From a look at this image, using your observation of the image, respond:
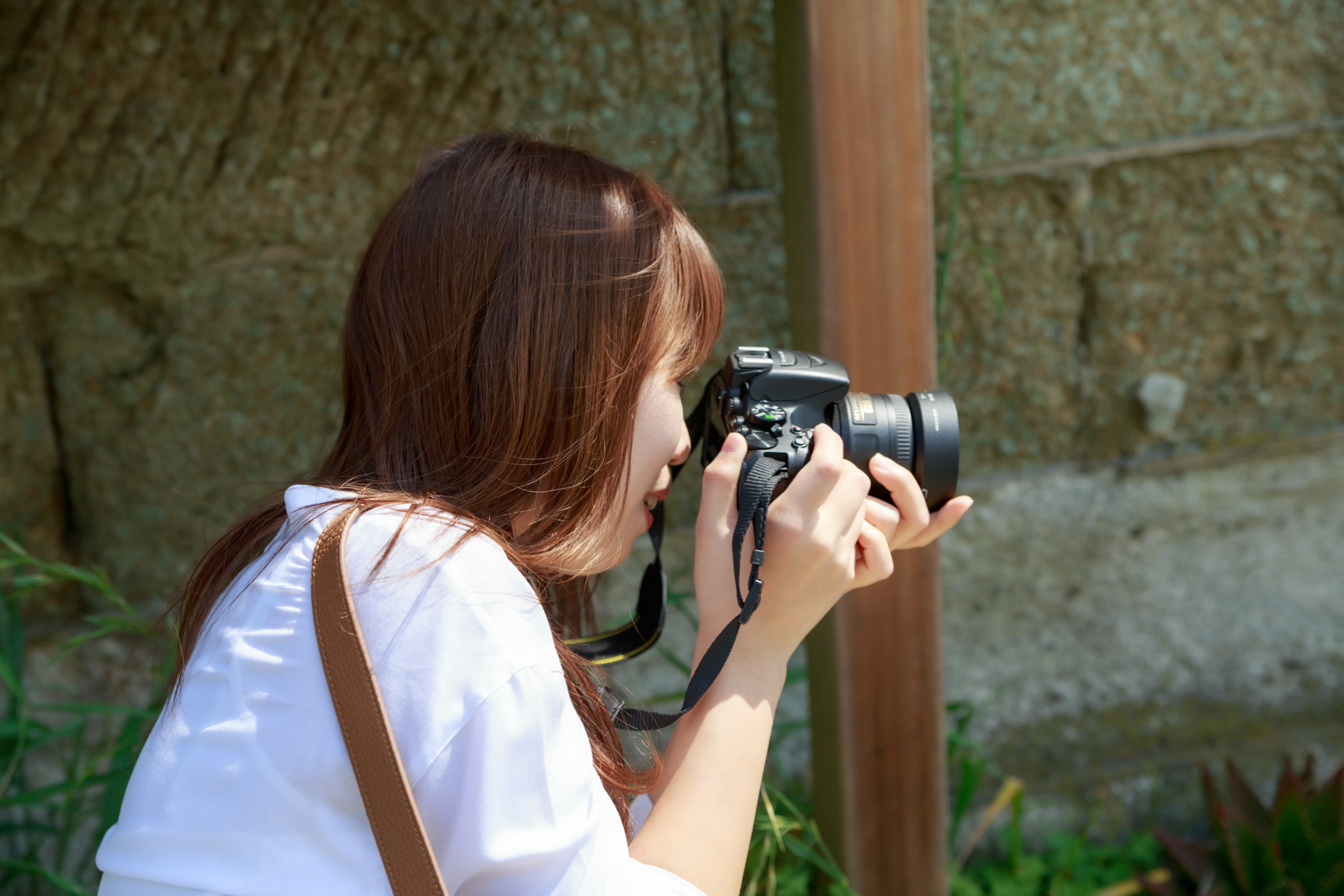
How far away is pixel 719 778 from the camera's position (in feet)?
2.87

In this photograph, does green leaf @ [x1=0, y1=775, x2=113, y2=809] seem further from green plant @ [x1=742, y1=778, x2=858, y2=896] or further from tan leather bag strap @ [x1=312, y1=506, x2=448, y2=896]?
green plant @ [x1=742, y1=778, x2=858, y2=896]

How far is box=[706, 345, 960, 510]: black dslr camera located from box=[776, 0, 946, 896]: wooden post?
0.71ft

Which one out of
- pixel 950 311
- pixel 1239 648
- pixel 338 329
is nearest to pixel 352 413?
pixel 338 329

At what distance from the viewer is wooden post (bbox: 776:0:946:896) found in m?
1.20

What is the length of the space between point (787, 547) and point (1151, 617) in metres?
1.26

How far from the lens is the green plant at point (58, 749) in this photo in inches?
50.3

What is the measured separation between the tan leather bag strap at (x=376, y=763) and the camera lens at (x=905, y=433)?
22.7 inches

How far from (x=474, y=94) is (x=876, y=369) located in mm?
792

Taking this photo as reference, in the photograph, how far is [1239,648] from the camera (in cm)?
187

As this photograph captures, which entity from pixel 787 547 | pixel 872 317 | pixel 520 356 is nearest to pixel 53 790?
pixel 520 356

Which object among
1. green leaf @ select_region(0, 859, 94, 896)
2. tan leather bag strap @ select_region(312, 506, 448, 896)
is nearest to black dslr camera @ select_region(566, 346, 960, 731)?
tan leather bag strap @ select_region(312, 506, 448, 896)

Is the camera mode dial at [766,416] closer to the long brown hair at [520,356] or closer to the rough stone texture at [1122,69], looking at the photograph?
the long brown hair at [520,356]

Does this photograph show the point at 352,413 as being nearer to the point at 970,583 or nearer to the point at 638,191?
the point at 638,191

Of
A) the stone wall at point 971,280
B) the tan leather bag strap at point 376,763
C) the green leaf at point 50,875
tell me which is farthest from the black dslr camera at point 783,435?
the green leaf at point 50,875
